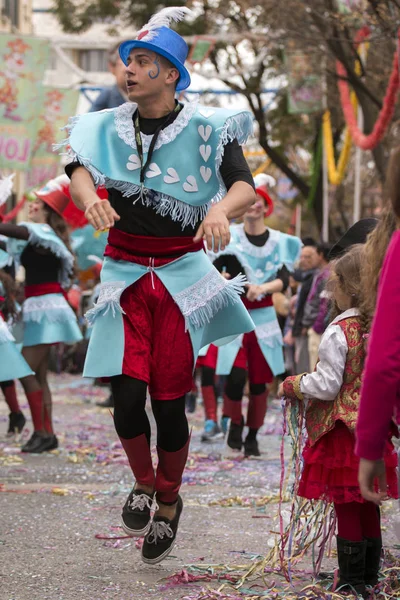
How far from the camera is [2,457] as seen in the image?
7527 millimetres

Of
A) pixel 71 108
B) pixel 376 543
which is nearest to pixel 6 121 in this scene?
pixel 71 108

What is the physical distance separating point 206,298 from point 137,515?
892 millimetres

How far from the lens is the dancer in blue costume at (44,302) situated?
791cm

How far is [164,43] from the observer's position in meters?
4.39

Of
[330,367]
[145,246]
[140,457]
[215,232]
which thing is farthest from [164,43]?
[140,457]

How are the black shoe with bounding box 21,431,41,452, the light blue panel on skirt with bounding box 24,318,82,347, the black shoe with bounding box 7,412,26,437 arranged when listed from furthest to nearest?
1. the black shoe with bounding box 7,412,26,437
2. the light blue panel on skirt with bounding box 24,318,82,347
3. the black shoe with bounding box 21,431,41,452

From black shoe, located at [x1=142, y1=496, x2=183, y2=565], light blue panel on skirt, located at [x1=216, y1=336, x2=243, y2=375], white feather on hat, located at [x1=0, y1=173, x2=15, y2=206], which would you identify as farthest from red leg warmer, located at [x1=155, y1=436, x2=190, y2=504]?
white feather on hat, located at [x1=0, y1=173, x2=15, y2=206]

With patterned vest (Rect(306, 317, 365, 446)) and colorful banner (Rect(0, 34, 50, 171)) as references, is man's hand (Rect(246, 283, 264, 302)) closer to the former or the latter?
patterned vest (Rect(306, 317, 365, 446))

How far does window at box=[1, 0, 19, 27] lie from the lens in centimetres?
3419

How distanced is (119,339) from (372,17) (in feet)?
28.3

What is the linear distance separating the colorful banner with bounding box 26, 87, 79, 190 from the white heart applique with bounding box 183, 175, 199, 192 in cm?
1315

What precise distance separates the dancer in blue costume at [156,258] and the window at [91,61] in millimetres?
53969

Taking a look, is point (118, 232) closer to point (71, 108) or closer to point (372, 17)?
point (372, 17)

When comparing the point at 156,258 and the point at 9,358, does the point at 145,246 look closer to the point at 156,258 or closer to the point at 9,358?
the point at 156,258
